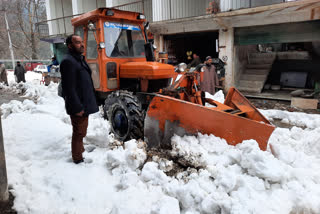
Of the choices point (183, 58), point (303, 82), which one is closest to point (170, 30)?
point (183, 58)

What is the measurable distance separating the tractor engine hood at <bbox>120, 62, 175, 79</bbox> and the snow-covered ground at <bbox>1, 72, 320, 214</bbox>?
1.20 m

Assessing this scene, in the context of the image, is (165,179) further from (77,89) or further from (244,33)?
(244,33)

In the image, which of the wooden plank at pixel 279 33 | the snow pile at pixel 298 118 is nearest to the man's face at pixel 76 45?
the snow pile at pixel 298 118

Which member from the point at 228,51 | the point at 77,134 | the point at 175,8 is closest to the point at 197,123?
the point at 77,134

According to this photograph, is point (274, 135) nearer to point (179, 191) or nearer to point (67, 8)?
point (179, 191)

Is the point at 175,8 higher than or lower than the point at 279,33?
higher

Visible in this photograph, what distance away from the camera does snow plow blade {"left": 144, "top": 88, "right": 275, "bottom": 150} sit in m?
3.20

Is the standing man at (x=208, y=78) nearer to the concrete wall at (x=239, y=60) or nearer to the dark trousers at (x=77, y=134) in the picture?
the concrete wall at (x=239, y=60)

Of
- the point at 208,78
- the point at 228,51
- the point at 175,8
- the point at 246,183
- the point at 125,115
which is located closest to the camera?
the point at 246,183

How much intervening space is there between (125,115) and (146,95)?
0.56 meters

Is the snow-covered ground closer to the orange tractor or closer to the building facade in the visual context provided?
the orange tractor

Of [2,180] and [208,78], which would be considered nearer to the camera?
[2,180]

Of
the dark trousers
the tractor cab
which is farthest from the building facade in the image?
the dark trousers

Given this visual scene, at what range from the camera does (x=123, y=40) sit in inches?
189
